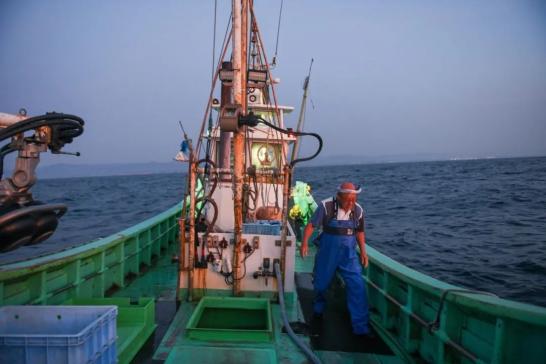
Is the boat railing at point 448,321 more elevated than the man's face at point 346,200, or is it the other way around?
the man's face at point 346,200

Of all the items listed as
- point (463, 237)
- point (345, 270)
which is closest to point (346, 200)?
point (345, 270)

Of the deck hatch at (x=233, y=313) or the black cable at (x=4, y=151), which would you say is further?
the deck hatch at (x=233, y=313)

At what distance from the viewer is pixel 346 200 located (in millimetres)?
4445

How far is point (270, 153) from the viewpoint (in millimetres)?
10664

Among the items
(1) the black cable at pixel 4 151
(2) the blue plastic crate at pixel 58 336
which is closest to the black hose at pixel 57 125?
(1) the black cable at pixel 4 151

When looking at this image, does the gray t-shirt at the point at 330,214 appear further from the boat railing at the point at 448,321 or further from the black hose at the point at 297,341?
the black hose at the point at 297,341

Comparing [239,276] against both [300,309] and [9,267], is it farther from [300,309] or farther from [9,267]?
[9,267]

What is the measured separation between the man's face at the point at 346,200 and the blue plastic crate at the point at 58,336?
2773 mm

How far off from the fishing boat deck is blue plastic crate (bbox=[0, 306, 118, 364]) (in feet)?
2.76

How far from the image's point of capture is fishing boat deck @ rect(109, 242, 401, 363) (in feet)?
11.6

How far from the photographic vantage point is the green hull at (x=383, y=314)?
261cm

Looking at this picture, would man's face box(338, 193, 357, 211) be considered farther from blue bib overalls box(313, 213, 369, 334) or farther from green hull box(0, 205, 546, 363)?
green hull box(0, 205, 546, 363)

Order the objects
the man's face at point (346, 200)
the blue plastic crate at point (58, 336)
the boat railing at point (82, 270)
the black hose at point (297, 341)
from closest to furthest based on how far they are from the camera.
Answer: the blue plastic crate at point (58, 336), the black hose at point (297, 341), the boat railing at point (82, 270), the man's face at point (346, 200)

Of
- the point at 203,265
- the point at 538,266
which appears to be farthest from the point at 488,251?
the point at 203,265
